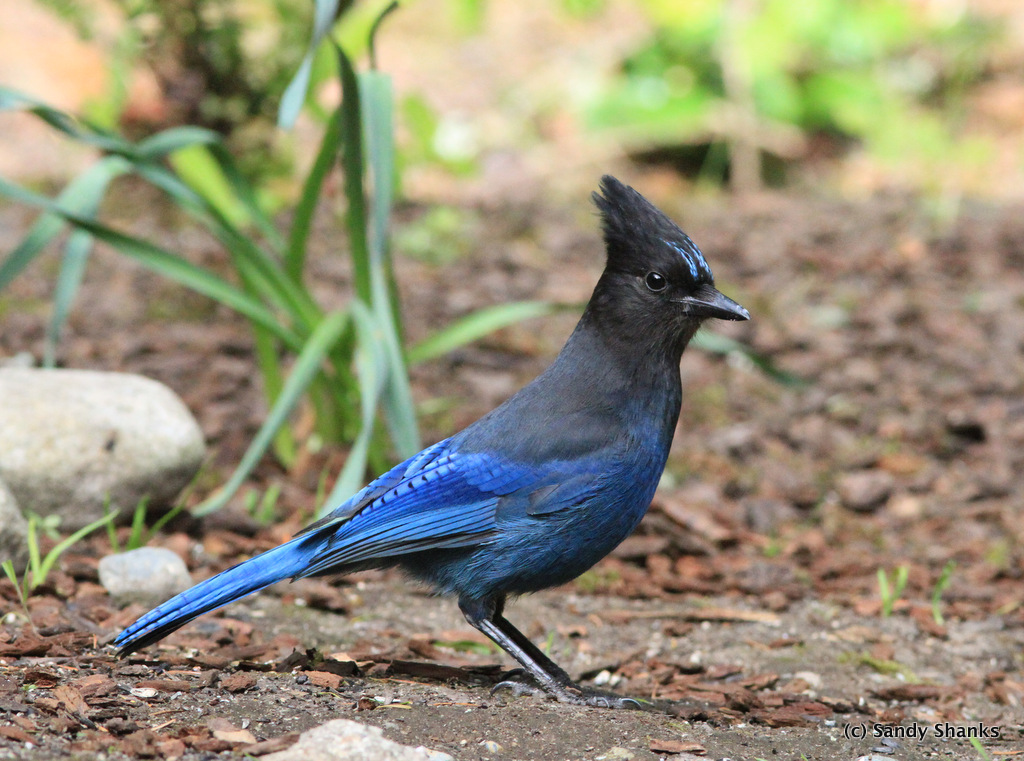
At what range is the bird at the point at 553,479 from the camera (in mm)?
3125

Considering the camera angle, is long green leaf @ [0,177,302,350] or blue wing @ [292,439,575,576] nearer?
blue wing @ [292,439,575,576]

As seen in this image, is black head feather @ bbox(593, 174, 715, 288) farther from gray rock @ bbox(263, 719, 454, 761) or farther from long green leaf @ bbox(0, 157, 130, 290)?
long green leaf @ bbox(0, 157, 130, 290)

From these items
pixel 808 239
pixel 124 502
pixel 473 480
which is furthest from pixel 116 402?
pixel 808 239

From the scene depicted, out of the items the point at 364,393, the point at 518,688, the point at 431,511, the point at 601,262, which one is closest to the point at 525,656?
the point at 518,688

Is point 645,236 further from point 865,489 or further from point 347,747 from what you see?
point 865,489

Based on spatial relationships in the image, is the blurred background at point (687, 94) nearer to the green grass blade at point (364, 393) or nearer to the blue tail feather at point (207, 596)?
the green grass blade at point (364, 393)

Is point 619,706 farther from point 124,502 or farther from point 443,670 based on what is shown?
point 124,502

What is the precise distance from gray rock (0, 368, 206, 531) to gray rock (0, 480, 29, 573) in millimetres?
292

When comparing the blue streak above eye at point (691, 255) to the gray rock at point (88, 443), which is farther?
the gray rock at point (88, 443)

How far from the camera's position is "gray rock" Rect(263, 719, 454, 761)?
2291 mm

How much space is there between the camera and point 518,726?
2.67 m

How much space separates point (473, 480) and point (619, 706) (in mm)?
688

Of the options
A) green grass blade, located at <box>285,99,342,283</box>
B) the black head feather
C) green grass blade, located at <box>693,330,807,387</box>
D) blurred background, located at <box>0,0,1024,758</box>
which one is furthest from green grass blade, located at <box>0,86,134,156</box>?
green grass blade, located at <box>693,330,807,387</box>

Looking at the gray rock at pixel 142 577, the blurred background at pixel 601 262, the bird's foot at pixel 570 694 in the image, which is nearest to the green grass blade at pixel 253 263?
the blurred background at pixel 601 262
